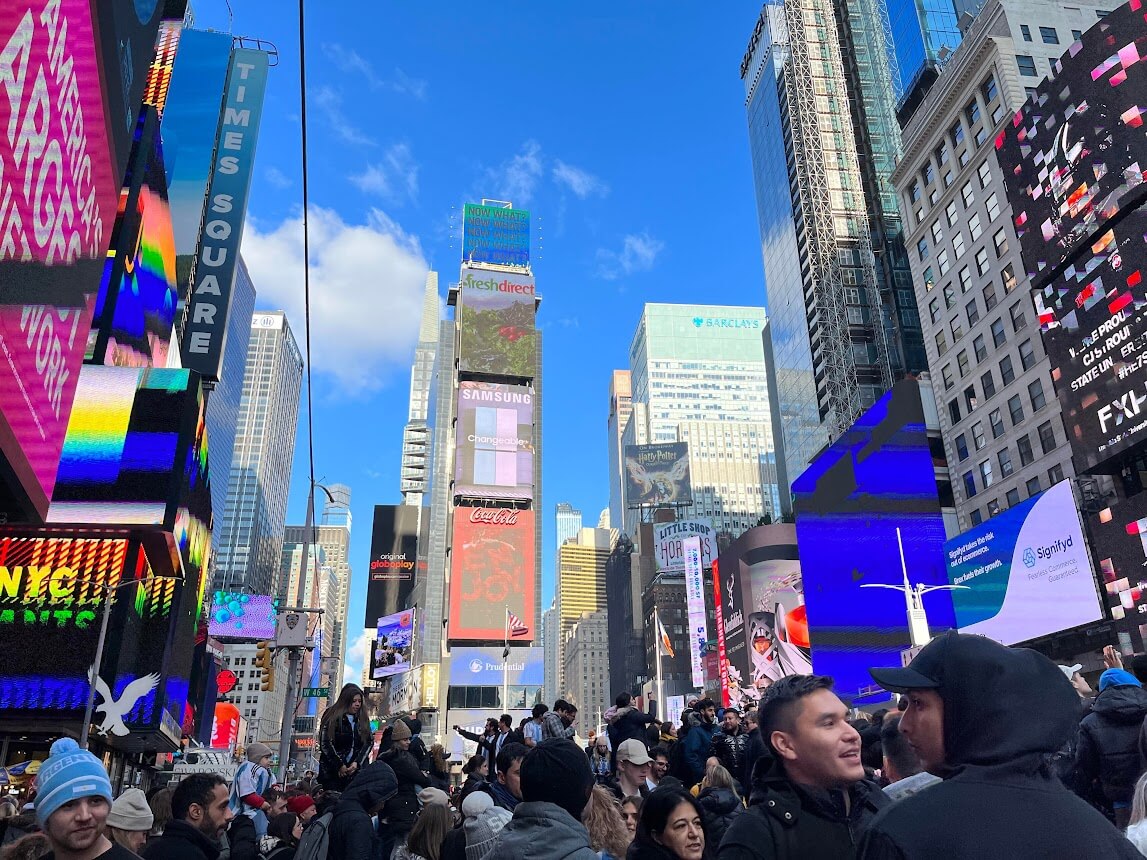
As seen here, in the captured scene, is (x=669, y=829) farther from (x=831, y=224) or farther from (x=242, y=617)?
(x=831, y=224)

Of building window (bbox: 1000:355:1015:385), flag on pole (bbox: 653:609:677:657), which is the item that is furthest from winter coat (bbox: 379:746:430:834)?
flag on pole (bbox: 653:609:677:657)

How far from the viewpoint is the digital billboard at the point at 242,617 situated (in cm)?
7088

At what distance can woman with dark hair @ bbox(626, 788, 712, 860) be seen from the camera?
4191 millimetres

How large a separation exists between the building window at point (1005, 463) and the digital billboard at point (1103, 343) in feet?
33.0

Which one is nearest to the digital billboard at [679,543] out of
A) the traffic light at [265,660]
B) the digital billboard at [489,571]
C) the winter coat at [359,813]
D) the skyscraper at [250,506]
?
the digital billboard at [489,571]

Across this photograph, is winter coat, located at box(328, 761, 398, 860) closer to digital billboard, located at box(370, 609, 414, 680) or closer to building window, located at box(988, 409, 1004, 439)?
building window, located at box(988, 409, 1004, 439)

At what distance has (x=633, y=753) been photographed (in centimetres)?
692

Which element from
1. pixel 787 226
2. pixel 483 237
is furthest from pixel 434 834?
pixel 483 237

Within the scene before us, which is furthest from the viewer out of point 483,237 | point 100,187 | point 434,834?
point 483,237

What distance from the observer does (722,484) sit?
176m

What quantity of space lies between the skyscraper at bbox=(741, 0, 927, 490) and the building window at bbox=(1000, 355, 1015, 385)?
69.3 ft

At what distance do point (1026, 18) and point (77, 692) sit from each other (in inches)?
2536

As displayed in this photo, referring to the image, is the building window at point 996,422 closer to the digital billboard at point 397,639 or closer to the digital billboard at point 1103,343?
the digital billboard at point 1103,343

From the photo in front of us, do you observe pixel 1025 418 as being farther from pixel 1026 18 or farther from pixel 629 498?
pixel 629 498
